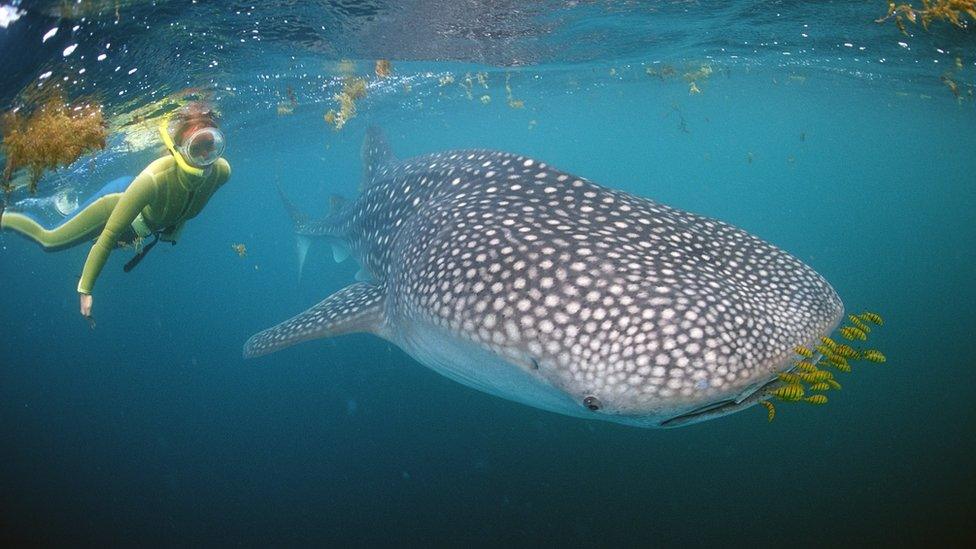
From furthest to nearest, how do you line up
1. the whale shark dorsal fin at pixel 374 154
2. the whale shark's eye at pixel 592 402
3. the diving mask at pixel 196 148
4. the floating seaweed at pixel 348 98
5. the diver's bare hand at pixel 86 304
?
the floating seaweed at pixel 348 98 < the whale shark dorsal fin at pixel 374 154 < the diving mask at pixel 196 148 < the diver's bare hand at pixel 86 304 < the whale shark's eye at pixel 592 402

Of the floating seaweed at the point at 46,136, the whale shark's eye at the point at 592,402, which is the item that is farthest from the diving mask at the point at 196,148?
the floating seaweed at the point at 46,136

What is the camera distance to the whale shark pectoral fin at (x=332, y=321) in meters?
6.02

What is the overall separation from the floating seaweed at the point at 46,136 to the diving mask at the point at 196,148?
5.65 metres

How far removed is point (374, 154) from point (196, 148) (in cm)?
483

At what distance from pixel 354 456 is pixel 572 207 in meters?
7.94

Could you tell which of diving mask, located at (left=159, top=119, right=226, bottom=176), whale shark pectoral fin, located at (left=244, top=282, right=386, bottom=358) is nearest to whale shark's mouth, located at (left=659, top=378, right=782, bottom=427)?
whale shark pectoral fin, located at (left=244, top=282, right=386, bottom=358)

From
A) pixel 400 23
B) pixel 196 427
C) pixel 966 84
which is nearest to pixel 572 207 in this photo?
pixel 400 23

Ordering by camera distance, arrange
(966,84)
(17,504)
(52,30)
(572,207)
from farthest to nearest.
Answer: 1. (966,84)
2. (17,504)
3. (52,30)
4. (572,207)

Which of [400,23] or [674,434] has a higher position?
[400,23]

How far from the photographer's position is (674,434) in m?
9.84

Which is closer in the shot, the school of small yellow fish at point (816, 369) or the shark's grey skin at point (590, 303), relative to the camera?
the school of small yellow fish at point (816, 369)

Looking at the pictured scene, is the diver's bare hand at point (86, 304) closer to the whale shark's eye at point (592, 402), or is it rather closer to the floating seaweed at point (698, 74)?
the whale shark's eye at point (592, 402)

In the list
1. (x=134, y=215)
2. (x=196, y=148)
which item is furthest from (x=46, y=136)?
(x=196, y=148)

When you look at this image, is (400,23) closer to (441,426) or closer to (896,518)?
(441,426)
